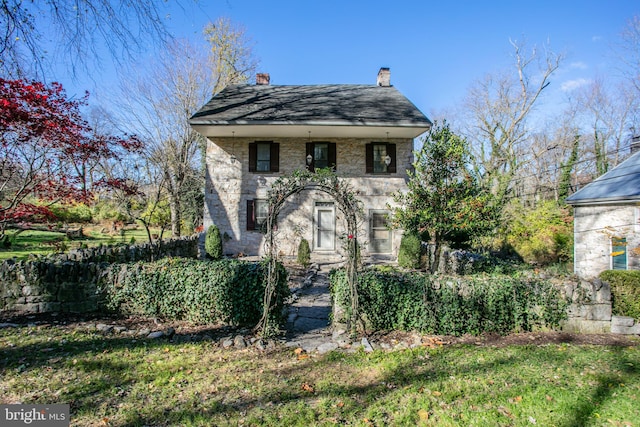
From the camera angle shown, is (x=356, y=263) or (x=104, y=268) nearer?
(x=356, y=263)

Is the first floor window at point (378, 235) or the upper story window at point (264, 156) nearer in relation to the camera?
the first floor window at point (378, 235)

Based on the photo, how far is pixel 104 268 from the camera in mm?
5992

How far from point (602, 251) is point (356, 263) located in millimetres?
9083

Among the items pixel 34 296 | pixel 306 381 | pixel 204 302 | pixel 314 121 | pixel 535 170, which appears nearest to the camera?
pixel 306 381

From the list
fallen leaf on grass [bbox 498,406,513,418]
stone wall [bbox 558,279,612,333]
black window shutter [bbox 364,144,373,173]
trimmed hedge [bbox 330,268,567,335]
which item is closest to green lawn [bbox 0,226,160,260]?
trimmed hedge [bbox 330,268,567,335]

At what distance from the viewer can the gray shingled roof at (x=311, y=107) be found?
1204cm

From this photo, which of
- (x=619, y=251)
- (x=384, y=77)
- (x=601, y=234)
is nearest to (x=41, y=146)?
(x=384, y=77)

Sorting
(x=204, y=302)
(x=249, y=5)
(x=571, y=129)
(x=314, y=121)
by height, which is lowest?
(x=204, y=302)

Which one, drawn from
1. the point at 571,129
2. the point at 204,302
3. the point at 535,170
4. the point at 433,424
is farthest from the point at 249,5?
the point at 535,170

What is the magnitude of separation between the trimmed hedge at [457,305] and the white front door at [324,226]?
27.2 ft

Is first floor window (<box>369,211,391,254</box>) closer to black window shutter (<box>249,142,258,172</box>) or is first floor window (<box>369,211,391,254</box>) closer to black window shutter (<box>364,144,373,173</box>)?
black window shutter (<box>364,144,373,173</box>)

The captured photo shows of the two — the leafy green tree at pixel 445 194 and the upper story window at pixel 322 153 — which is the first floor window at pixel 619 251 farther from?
the upper story window at pixel 322 153

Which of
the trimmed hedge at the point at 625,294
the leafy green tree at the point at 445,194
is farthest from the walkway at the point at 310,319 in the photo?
the trimmed hedge at the point at 625,294

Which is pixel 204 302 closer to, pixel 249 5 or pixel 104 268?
pixel 104 268
